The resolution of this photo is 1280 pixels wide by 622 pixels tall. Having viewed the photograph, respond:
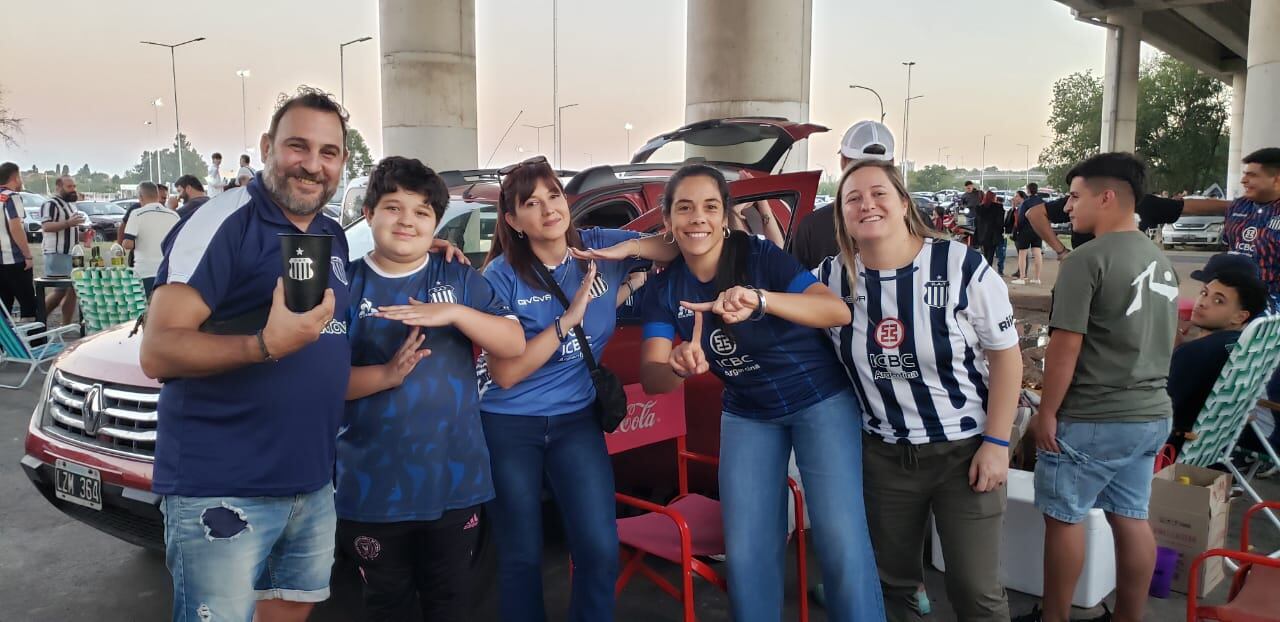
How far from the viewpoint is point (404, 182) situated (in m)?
2.46

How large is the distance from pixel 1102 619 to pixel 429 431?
9.14 feet

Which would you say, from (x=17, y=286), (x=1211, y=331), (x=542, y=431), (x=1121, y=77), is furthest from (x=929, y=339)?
(x=1121, y=77)

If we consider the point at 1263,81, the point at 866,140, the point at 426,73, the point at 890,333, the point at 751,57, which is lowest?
A: the point at 890,333

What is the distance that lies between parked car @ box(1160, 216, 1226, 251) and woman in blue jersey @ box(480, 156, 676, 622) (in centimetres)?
2755

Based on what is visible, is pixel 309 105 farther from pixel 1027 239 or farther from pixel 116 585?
pixel 1027 239

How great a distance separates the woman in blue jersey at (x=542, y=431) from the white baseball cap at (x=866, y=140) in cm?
119

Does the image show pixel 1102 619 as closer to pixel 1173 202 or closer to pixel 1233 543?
pixel 1233 543

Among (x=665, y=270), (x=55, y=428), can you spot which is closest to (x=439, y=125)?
(x=55, y=428)

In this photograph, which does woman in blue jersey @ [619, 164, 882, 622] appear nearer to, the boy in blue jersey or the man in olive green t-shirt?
the boy in blue jersey

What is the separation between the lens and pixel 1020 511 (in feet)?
12.1

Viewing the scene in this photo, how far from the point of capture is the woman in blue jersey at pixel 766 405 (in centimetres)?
258

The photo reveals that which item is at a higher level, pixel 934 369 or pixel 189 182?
pixel 189 182

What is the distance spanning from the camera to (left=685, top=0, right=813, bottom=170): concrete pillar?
11422 millimetres

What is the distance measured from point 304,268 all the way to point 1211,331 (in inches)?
168
